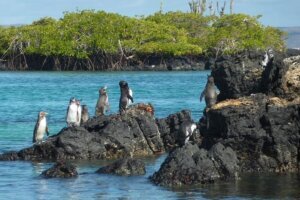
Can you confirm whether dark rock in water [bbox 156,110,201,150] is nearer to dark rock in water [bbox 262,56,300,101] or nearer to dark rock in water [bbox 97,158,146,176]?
dark rock in water [bbox 262,56,300,101]

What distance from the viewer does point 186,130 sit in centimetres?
2284

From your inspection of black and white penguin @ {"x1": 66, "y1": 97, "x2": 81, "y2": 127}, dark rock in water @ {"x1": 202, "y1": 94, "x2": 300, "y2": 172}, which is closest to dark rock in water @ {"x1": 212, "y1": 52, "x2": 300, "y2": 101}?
dark rock in water @ {"x1": 202, "y1": 94, "x2": 300, "y2": 172}

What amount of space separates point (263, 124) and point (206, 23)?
94.2 metres

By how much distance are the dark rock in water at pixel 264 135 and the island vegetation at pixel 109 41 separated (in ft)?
234

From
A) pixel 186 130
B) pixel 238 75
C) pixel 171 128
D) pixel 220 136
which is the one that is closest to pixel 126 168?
pixel 220 136

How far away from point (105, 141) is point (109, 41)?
233ft

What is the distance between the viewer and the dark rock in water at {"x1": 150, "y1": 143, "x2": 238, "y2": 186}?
18172 millimetres

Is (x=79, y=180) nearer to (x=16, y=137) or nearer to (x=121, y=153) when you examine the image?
(x=121, y=153)

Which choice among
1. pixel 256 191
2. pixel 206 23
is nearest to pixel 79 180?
pixel 256 191

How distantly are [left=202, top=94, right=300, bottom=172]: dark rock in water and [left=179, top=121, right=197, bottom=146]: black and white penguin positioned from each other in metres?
2.74

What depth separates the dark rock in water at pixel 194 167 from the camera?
18172mm

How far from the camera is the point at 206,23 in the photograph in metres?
114

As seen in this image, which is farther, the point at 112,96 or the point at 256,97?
the point at 112,96

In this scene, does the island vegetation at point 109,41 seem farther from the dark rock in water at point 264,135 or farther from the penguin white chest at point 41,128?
the dark rock in water at point 264,135
